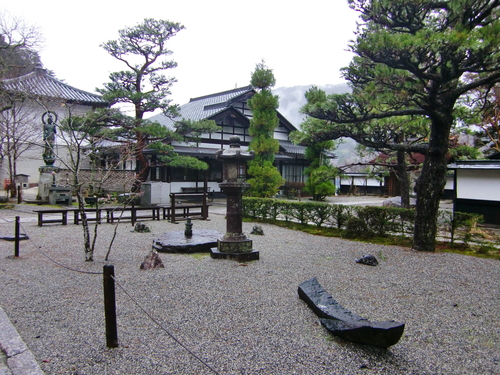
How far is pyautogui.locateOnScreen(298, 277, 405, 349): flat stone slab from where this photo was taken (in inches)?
128

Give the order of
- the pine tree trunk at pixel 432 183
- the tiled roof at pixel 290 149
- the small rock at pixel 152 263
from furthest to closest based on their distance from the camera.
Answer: the tiled roof at pixel 290 149, the pine tree trunk at pixel 432 183, the small rock at pixel 152 263

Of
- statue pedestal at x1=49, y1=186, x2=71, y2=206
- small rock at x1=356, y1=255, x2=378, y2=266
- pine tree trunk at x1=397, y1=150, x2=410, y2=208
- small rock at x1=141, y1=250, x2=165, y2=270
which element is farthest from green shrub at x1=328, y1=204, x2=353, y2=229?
statue pedestal at x1=49, y1=186, x2=71, y2=206

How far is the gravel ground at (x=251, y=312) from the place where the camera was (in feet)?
10.3

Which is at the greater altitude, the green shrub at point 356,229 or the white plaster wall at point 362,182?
the white plaster wall at point 362,182

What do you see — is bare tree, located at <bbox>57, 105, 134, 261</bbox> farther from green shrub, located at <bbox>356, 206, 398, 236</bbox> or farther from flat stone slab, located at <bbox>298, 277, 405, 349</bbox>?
green shrub, located at <bbox>356, 206, 398, 236</bbox>

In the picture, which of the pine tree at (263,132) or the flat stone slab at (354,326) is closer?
the flat stone slab at (354,326)

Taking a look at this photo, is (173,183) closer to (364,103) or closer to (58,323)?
(364,103)

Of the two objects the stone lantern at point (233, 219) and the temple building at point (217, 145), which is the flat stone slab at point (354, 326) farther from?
the temple building at point (217, 145)

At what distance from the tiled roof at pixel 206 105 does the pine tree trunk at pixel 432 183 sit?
17053 mm

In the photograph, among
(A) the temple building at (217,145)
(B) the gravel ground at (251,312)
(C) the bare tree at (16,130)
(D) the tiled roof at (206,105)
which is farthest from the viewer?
(D) the tiled roof at (206,105)

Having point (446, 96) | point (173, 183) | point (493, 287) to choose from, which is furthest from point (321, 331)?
point (173, 183)


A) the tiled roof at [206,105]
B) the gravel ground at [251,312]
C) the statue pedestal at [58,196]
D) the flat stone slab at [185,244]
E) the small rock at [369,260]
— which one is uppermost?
the tiled roof at [206,105]

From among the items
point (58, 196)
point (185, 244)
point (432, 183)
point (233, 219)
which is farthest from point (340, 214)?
point (58, 196)

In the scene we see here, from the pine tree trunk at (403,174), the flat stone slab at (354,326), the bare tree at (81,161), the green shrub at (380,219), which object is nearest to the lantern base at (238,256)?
the bare tree at (81,161)
